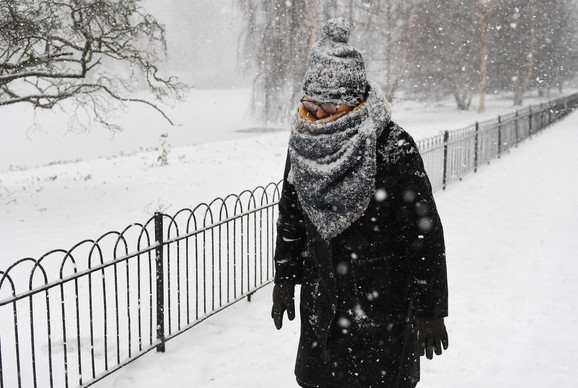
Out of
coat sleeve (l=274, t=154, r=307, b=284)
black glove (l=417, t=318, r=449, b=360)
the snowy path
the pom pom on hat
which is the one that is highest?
the pom pom on hat

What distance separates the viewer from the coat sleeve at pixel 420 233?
2.50m

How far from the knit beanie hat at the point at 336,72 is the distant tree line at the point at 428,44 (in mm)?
18058

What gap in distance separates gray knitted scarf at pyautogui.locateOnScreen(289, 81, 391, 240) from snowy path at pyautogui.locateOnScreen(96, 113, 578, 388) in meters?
2.17

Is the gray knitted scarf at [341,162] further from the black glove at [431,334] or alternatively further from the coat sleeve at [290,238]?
the black glove at [431,334]

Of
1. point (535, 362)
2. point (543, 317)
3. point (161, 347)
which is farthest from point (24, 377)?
point (543, 317)

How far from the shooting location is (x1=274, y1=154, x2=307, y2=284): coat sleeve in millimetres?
2945

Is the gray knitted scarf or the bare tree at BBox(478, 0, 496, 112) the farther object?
the bare tree at BBox(478, 0, 496, 112)

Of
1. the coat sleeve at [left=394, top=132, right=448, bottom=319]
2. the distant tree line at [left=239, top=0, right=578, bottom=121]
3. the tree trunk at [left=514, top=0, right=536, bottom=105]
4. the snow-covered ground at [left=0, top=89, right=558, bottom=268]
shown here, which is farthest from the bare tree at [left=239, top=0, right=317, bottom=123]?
the tree trunk at [left=514, top=0, right=536, bottom=105]

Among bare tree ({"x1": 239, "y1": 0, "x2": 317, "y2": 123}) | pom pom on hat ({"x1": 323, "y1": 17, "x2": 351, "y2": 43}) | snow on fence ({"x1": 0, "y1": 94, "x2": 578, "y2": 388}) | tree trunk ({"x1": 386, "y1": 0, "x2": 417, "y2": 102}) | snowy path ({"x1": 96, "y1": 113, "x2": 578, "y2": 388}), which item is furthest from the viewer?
tree trunk ({"x1": 386, "y1": 0, "x2": 417, "y2": 102})

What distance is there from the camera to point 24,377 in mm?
4418

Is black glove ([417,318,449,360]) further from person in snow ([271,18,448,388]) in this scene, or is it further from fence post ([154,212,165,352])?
fence post ([154,212,165,352])

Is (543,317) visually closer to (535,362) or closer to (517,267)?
(535,362)

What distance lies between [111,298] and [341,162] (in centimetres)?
428

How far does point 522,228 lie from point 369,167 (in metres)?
6.67
